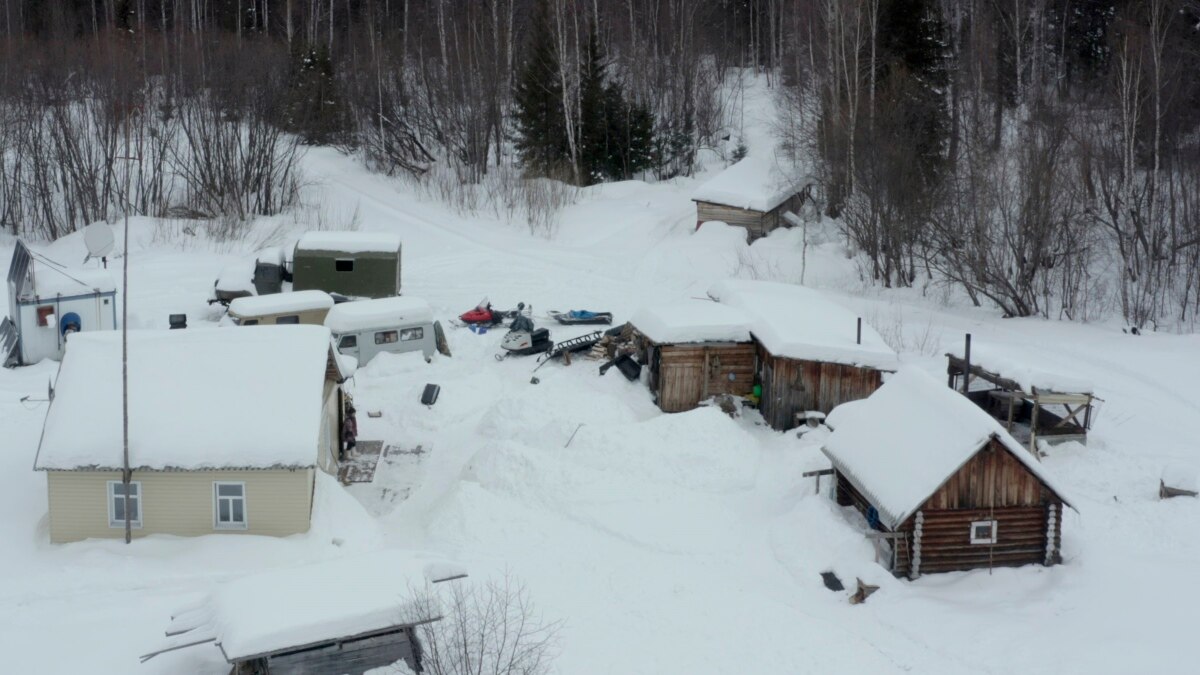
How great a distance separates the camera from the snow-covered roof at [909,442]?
18609 millimetres

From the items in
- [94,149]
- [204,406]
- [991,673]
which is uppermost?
[94,149]

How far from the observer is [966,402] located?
19.7 m

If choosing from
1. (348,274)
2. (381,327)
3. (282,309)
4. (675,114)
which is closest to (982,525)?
(381,327)

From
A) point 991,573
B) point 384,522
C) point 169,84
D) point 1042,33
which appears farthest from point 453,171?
point 991,573

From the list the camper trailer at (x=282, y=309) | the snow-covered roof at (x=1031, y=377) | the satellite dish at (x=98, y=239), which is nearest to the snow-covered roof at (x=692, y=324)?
the snow-covered roof at (x=1031, y=377)

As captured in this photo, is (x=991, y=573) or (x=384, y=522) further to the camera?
(x=384, y=522)

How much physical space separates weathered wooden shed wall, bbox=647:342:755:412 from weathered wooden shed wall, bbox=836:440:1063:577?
28.0 feet

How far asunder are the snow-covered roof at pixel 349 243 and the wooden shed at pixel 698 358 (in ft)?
36.8

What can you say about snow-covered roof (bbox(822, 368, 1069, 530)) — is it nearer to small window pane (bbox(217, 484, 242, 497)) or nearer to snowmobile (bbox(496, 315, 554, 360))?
snowmobile (bbox(496, 315, 554, 360))

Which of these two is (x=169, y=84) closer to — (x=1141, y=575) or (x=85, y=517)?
(x=85, y=517)

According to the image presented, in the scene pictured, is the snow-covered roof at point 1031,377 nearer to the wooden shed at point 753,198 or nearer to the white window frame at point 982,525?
A: the white window frame at point 982,525

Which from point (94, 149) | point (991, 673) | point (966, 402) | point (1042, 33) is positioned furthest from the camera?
point (1042, 33)

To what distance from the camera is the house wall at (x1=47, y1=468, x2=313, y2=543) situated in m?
18.7

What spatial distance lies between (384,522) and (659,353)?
900 cm
